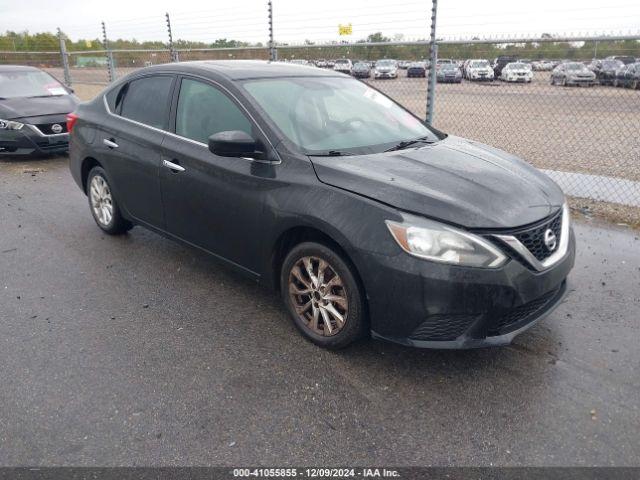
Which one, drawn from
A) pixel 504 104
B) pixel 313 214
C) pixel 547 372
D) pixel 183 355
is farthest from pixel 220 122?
pixel 504 104

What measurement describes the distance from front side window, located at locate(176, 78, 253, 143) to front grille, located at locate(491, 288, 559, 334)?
195cm

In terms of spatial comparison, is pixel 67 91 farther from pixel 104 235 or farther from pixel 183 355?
pixel 183 355

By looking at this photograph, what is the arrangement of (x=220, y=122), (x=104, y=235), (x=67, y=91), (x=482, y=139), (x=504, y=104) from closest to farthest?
(x=220, y=122)
(x=104, y=235)
(x=67, y=91)
(x=482, y=139)
(x=504, y=104)

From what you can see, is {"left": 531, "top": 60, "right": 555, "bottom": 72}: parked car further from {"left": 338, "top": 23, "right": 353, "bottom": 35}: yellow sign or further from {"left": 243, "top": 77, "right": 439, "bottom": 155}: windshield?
{"left": 243, "top": 77, "right": 439, "bottom": 155}: windshield

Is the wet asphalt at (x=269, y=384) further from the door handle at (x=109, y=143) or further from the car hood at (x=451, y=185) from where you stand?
the door handle at (x=109, y=143)

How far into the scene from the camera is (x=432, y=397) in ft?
9.39

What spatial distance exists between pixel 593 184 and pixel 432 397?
5435 millimetres

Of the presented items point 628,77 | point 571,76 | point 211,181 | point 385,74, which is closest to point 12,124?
point 211,181

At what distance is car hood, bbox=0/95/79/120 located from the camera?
345 inches

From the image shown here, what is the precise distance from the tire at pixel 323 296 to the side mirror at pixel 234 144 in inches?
26.8

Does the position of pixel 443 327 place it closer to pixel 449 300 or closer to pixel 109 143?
pixel 449 300

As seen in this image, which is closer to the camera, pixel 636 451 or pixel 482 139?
pixel 636 451

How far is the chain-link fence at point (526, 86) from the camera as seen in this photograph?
7.14 m

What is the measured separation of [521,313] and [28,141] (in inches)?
337
